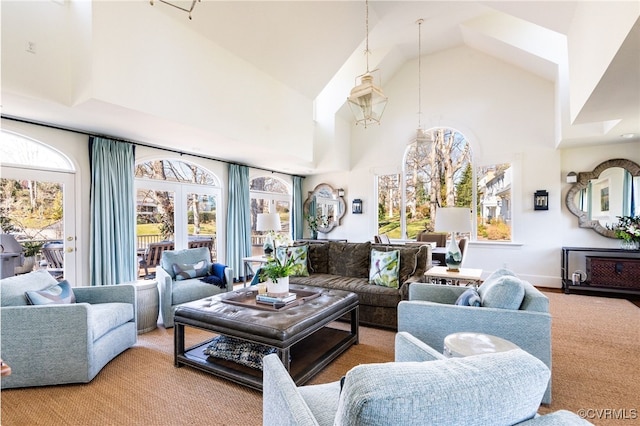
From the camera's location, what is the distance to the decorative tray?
277 centimetres

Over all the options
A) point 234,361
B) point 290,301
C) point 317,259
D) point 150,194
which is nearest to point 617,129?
point 317,259

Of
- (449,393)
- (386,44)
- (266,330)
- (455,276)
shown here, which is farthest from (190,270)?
(386,44)

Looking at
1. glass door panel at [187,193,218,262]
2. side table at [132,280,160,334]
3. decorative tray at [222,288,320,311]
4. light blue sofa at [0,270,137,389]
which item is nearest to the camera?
light blue sofa at [0,270,137,389]

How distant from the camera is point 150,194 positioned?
16.2 ft

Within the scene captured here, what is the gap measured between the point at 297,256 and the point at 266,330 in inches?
91.1

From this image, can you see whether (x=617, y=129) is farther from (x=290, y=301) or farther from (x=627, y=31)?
(x=290, y=301)

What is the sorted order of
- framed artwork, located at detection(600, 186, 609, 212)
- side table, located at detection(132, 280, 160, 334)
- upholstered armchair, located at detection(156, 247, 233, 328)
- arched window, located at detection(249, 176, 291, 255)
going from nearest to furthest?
side table, located at detection(132, 280, 160, 334)
upholstered armchair, located at detection(156, 247, 233, 328)
framed artwork, located at detection(600, 186, 609, 212)
arched window, located at detection(249, 176, 291, 255)

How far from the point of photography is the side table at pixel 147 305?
142 inches

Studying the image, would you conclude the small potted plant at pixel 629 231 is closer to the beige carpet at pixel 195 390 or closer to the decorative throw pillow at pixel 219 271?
the beige carpet at pixel 195 390

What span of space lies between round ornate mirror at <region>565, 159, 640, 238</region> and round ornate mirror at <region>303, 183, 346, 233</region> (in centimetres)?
462

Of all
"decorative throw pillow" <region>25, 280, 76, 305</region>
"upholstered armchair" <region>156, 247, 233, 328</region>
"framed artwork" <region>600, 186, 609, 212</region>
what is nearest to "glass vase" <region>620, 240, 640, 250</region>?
"framed artwork" <region>600, 186, 609, 212</region>

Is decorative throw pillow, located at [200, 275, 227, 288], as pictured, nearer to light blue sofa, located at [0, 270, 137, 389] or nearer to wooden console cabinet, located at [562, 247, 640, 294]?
light blue sofa, located at [0, 270, 137, 389]

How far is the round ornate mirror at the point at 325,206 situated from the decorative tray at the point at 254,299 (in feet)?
14.9

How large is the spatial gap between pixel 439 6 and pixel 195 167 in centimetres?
496
